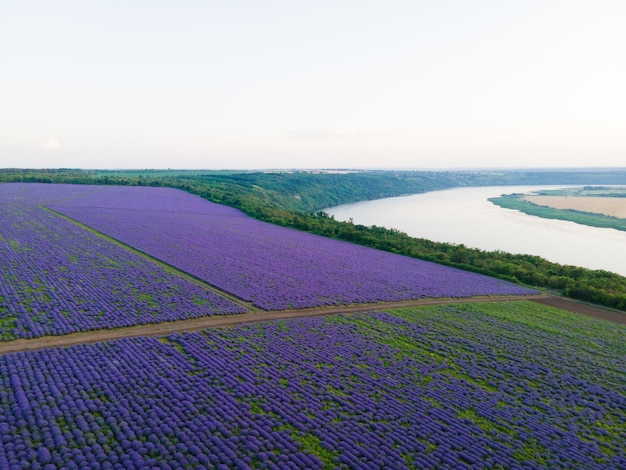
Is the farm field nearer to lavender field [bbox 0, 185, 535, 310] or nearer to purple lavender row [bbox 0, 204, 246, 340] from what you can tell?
purple lavender row [bbox 0, 204, 246, 340]

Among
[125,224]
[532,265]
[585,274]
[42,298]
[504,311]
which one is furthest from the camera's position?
[125,224]

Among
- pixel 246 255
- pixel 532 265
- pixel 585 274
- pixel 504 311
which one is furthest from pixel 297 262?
pixel 585 274

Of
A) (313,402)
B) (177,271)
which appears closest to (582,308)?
(313,402)

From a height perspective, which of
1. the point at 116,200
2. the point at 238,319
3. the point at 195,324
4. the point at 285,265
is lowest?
the point at 238,319

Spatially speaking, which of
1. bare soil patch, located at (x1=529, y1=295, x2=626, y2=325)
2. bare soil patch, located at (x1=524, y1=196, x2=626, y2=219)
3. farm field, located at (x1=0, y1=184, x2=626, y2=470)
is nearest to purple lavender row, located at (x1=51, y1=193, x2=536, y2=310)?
farm field, located at (x1=0, y1=184, x2=626, y2=470)

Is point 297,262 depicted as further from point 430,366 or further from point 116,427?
point 116,427

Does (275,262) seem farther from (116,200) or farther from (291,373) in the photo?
(116,200)
